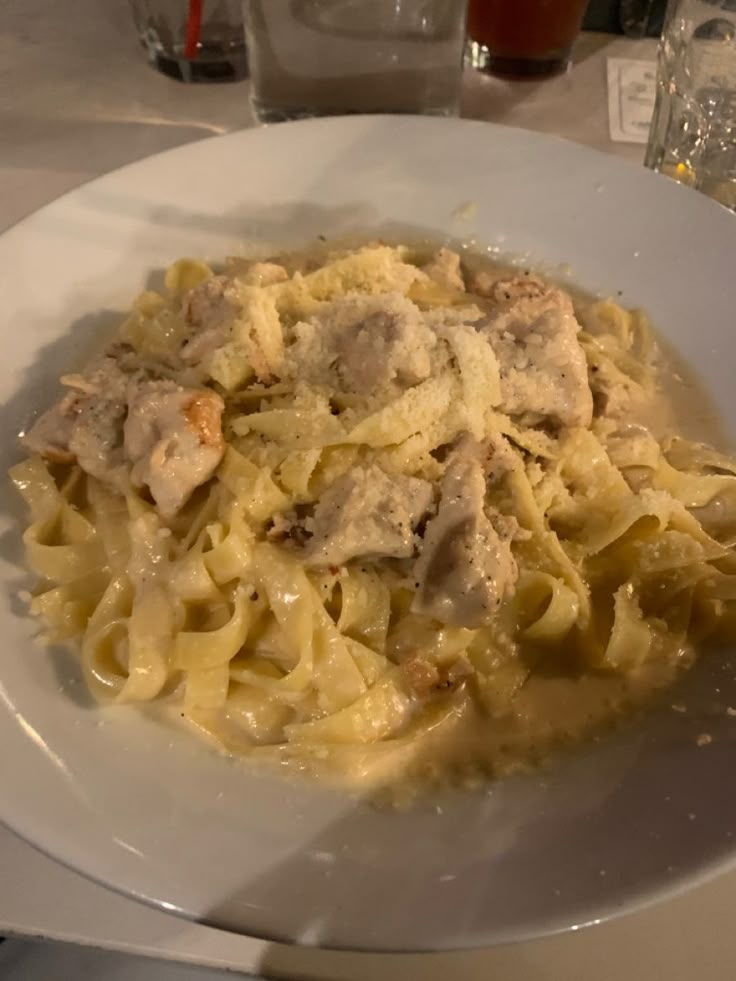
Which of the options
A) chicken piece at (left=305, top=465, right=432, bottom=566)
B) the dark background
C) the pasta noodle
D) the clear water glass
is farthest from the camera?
the dark background

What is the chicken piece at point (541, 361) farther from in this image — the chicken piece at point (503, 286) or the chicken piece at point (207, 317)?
the chicken piece at point (207, 317)

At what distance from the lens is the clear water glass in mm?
3154

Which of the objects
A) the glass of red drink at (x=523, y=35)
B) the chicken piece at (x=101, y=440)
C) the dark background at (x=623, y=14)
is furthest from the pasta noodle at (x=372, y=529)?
the dark background at (x=623, y=14)

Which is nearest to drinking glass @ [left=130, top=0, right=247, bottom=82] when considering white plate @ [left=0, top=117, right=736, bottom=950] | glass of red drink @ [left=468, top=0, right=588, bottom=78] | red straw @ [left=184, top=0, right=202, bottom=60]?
red straw @ [left=184, top=0, right=202, bottom=60]

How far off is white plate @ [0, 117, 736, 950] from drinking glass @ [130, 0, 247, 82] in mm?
1331

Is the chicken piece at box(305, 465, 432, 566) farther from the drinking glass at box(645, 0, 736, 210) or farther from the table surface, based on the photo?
the drinking glass at box(645, 0, 736, 210)

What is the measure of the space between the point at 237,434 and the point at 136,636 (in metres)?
0.63

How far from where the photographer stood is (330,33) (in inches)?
125

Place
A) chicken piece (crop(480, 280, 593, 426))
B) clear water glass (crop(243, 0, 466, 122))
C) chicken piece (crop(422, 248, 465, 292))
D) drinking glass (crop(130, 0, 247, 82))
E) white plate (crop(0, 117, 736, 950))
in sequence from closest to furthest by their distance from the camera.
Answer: white plate (crop(0, 117, 736, 950)) → chicken piece (crop(480, 280, 593, 426)) → chicken piece (crop(422, 248, 465, 292)) → clear water glass (crop(243, 0, 466, 122)) → drinking glass (crop(130, 0, 247, 82))

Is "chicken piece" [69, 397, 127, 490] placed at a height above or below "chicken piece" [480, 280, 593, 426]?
below

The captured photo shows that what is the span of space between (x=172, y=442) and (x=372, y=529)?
565 mm

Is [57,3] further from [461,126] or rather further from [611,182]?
[611,182]

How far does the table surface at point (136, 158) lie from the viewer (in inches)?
67.9

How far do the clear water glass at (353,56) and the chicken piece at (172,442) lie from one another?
5.23 feet
